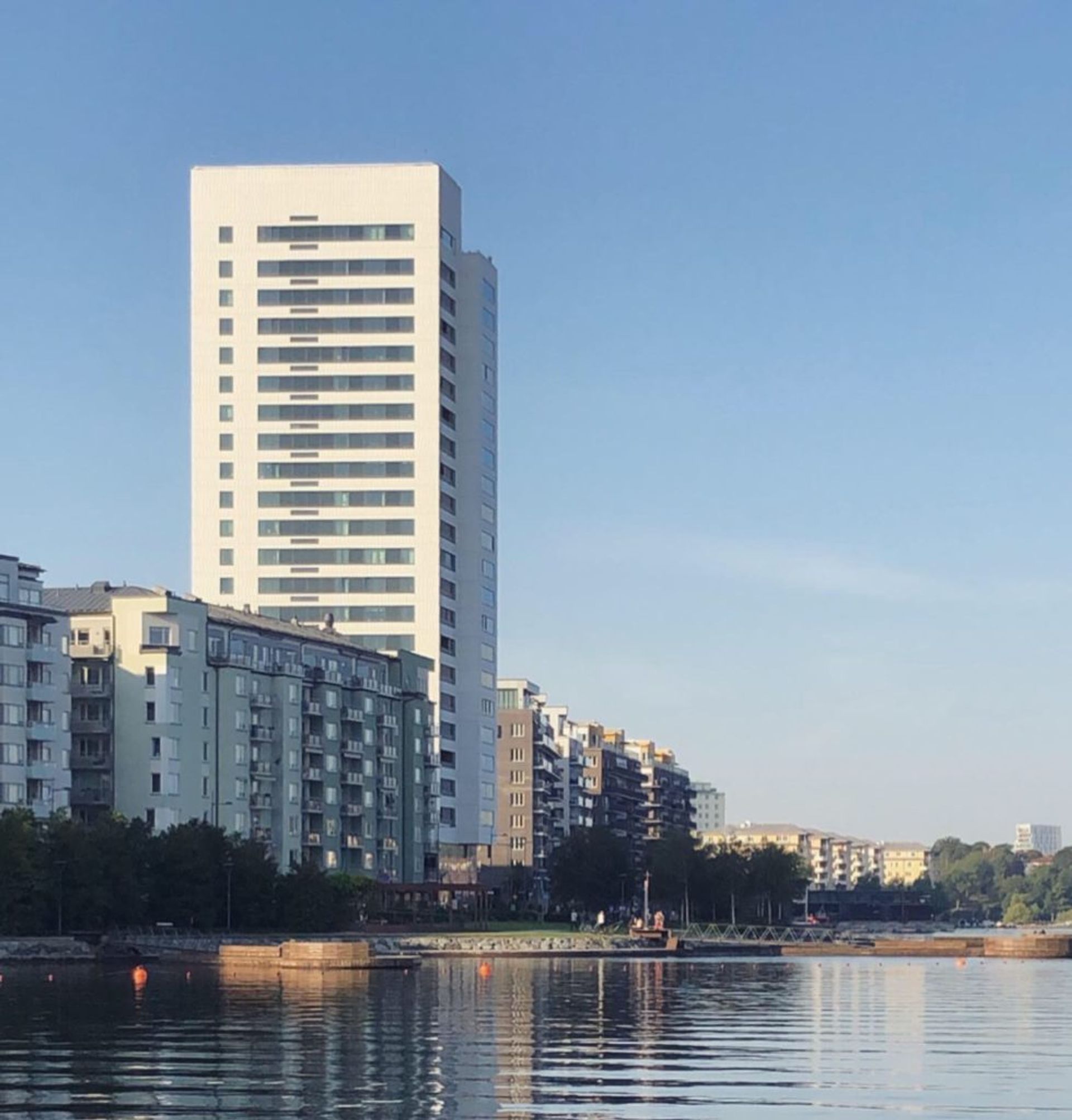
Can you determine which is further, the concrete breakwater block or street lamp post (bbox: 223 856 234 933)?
street lamp post (bbox: 223 856 234 933)

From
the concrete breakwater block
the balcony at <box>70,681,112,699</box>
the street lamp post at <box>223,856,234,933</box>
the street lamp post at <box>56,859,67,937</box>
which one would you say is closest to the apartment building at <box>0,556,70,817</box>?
the balcony at <box>70,681,112,699</box>

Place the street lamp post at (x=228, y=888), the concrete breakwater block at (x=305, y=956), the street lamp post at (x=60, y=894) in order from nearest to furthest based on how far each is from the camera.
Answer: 1. the concrete breakwater block at (x=305, y=956)
2. the street lamp post at (x=60, y=894)
3. the street lamp post at (x=228, y=888)

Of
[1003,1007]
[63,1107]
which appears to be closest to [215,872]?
[1003,1007]

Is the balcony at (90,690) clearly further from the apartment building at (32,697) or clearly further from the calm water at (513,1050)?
the calm water at (513,1050)

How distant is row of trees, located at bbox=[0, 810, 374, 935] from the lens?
165125mm

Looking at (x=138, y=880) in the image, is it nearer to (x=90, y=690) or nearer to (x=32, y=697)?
(x=32, y=697)

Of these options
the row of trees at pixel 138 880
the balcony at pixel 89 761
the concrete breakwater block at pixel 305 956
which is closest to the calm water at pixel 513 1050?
the concrete breakwater block at pixel 305 956

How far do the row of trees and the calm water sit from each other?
2745 cm

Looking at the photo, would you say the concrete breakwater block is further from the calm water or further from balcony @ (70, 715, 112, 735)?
balcony @ (70, 715, 112, 735)

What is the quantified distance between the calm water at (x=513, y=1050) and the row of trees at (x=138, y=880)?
1081 inches

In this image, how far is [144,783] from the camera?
19762 cm

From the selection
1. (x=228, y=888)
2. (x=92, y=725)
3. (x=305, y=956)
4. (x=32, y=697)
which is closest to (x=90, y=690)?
(x=92, y=725)

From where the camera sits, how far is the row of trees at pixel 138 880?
165 meters

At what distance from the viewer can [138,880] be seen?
17850 centimetres
